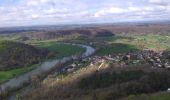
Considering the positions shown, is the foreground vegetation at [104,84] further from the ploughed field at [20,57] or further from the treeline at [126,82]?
the ploughed field at [20,57]

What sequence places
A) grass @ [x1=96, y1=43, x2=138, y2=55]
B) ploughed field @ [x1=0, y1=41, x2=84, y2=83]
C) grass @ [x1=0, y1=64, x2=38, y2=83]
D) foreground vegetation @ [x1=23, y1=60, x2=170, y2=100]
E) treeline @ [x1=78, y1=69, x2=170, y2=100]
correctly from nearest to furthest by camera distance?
1. foreground vegetation @ [x1=23, y1=60, x2=170, y2=100]
2. treeline @ [x1=78, y1=69, x2=170, y2=100]
3. grass @ [x1=0, y1=64, x2=38, y2=83]
4. ploughed field @ [x1=0, y1=41, x2=84, y2=83]
5. grass @ [x1=96, y1=43, x2=138, y2=55]

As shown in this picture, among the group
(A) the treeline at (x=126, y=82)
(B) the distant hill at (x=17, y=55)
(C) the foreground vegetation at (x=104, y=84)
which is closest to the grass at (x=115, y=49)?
(B) the distant hill at (x=17, y=55)

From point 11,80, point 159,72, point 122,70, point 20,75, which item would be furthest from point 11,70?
point 159,72

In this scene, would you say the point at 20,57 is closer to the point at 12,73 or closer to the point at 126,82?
the point at 12,73

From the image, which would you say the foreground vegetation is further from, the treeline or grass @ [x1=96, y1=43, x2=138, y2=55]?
grass @ [x1=96, y1=43, x2=138, y2=55]

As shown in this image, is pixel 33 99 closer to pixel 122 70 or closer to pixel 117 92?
pixel 117 92

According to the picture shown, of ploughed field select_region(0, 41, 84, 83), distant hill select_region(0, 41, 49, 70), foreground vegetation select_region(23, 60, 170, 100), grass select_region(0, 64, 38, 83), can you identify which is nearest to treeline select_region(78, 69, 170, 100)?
foreground vegetation select_region(23, 60, 170, 100)

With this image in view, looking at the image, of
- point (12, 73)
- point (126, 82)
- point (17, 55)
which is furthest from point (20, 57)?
point (126, 82)
